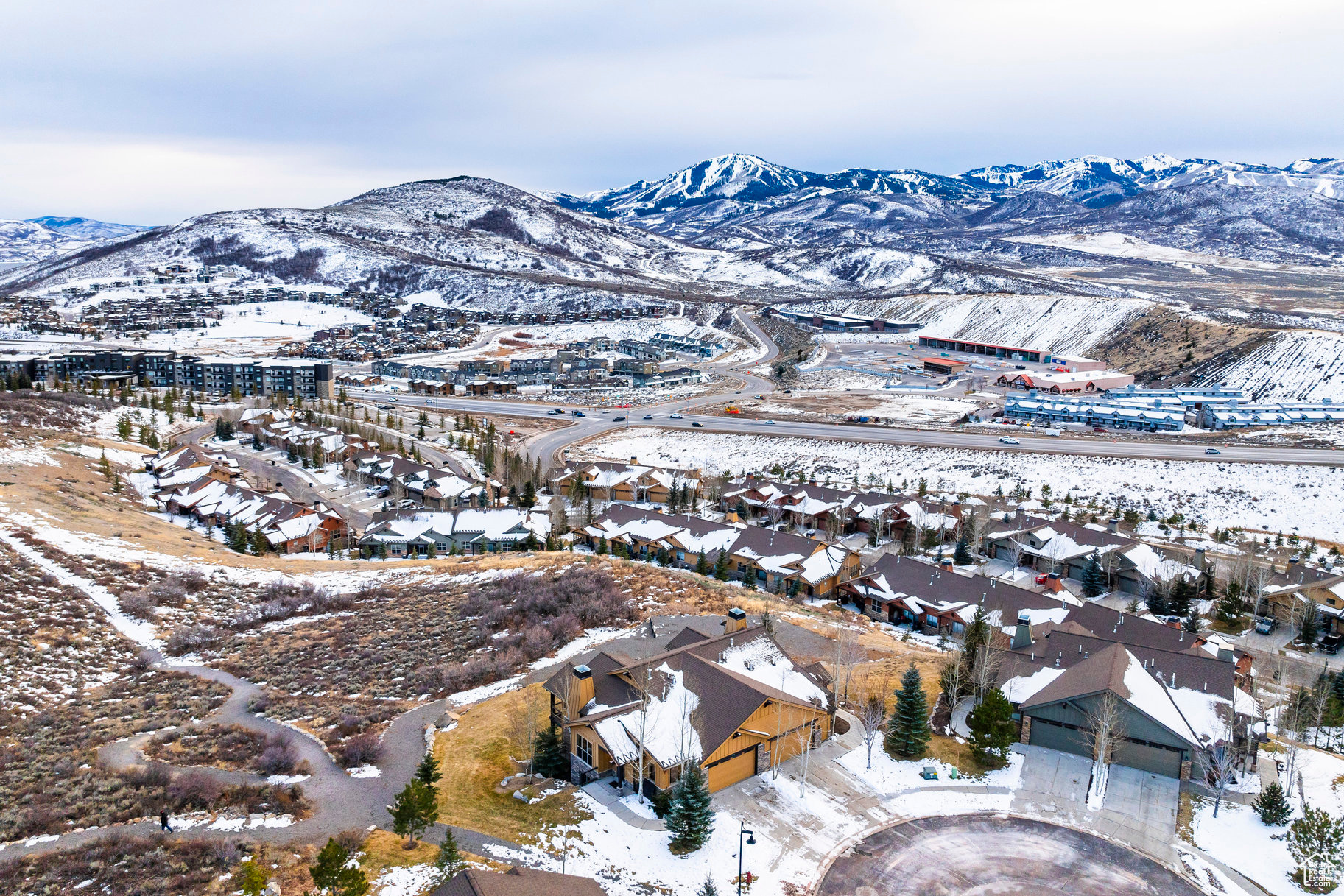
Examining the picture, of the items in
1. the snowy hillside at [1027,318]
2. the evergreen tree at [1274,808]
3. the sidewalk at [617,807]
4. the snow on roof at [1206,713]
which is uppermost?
the snowy hillside at [1027,318]

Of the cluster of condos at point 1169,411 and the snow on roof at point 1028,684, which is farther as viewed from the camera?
the cluster of condos at point 1169,411

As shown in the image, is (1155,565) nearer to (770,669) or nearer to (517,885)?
(770,669)

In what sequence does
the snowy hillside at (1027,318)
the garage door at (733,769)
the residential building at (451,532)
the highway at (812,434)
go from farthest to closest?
the snowy hillside at (1027,318)
the highway at (812,434)
the residential building at (451,532)
the garage door at (733,769)

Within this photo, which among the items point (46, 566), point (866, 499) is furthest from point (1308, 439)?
point (46, 566)

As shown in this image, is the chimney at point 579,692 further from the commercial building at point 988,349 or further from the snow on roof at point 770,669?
the commercial building at point 988,349

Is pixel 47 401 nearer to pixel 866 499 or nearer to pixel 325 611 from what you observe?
pixel 325 611

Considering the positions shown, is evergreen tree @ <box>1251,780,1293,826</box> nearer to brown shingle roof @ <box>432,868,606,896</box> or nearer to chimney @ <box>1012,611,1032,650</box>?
chimney @ <box>1012,611,1032,650</box>

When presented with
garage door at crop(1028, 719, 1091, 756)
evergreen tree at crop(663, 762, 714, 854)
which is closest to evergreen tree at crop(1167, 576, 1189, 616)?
garage door at crop(1028, 719, 1091, 756)

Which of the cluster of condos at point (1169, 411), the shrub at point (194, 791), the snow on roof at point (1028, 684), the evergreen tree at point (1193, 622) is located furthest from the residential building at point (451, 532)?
the cluster of condos at point (1169, 411)
